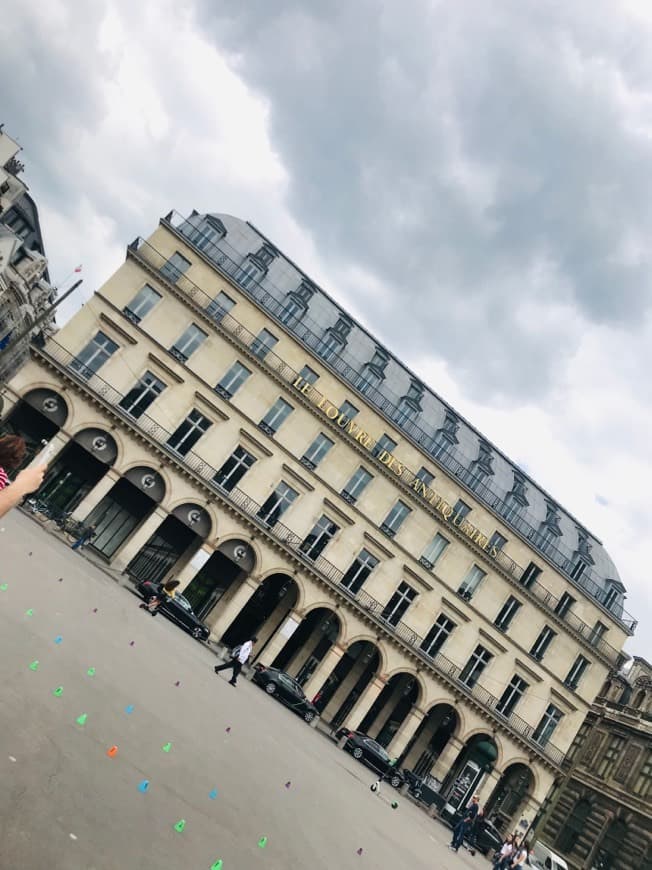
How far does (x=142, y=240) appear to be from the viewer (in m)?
36.9

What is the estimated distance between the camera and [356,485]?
38.2 meters

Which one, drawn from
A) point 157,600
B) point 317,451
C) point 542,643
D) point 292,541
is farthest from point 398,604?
point 157,600

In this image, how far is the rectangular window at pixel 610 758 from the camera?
4275 cm

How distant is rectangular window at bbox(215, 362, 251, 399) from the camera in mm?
36531

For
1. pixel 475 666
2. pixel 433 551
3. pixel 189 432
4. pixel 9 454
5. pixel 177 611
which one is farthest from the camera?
pixel 433 551

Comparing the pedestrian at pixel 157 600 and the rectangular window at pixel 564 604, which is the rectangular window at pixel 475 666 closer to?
the rectangular window at pixel 564 604

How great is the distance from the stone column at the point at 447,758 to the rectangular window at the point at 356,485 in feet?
49.2

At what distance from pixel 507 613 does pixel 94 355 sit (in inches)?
1148

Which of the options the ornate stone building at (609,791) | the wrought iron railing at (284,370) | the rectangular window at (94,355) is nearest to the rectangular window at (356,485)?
the wrought iron railing at (284,370)

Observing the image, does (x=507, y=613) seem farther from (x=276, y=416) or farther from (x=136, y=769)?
(x=136, y=769)

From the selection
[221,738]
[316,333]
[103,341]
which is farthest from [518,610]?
[221,738]

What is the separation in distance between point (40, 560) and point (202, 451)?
16781mm

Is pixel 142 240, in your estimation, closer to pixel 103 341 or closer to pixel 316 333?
pixel 103 341

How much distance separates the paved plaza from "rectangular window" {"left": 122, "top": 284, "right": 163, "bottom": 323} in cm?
2069
